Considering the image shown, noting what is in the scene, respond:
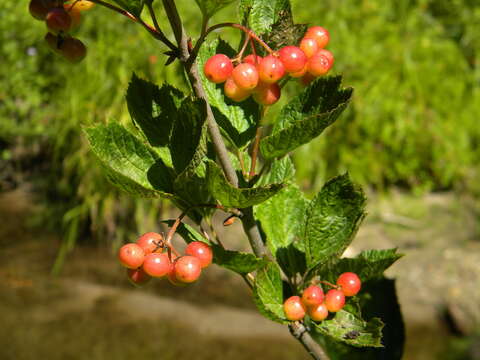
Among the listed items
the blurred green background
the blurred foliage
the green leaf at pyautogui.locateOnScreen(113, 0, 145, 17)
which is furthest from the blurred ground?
the green leaf at pyautogui.locateOnScreen(113, 0, 145, 17)

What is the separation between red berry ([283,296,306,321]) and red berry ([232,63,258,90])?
194 mm

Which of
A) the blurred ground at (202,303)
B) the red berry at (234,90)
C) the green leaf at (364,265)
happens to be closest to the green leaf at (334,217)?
the green leaf at (364,265)

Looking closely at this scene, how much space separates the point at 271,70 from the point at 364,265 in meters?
0.20

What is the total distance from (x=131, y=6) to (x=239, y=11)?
0.14 m

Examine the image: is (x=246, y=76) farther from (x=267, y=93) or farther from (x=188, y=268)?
(x=188, y=268)

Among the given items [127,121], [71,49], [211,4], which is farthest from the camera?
[127,121]

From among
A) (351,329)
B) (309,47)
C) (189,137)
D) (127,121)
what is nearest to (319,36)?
(309,47)

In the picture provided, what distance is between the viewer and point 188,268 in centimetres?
45

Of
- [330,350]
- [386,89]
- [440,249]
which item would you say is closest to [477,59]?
[386,89]

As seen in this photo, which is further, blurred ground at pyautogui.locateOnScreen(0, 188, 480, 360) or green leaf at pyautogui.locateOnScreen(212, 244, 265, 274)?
blurred ground at pyautogui.locateOnScreen(0, 188, 480, 360)

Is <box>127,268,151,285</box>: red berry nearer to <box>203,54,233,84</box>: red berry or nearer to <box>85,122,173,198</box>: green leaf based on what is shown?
<box>85,122,173,198</box>: green leaf

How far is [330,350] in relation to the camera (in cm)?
62

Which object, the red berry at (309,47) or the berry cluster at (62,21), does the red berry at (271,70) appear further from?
the berry cluster at (62,21)

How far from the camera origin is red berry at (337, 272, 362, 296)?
490mm
